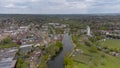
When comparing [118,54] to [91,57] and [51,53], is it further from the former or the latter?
[51,53]

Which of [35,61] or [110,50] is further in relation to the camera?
[110,50]

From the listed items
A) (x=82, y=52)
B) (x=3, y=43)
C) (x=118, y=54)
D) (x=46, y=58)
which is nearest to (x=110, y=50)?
(x=118, y=54)

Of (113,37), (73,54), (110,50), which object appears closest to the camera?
(73,54)

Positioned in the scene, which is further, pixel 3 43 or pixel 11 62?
pixel 3 43

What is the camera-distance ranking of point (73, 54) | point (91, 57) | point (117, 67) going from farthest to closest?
1. point (73, 54)
2. point (91, 57)
3. point (117, 67)

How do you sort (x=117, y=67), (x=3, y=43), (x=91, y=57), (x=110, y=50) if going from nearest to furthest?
(x=117, y=67)
(x=91, y=57)
(x=110, y=50)
(x=3, y=43)

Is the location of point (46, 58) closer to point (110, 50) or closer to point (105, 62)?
point (105, 62)

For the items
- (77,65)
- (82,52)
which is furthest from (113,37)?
(77,65)

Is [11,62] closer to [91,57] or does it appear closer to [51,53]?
[51,53]

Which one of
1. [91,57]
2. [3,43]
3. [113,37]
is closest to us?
[91,57]
